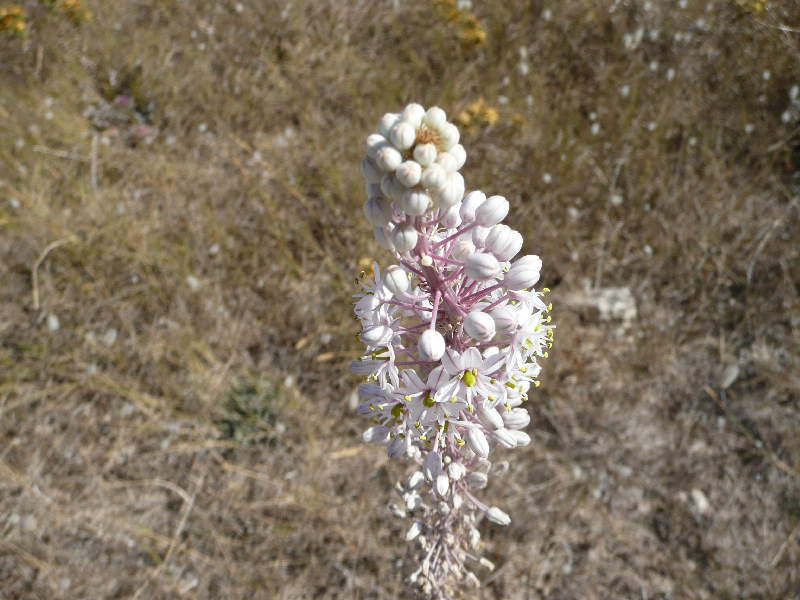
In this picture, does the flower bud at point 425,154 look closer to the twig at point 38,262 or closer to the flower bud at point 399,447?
the flower bud at point 399,447

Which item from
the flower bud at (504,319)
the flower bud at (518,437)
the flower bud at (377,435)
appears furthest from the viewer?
the flower bud at (377,435)

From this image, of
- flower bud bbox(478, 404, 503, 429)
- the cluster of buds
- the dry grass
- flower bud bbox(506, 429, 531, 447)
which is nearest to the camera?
the cluster of buds

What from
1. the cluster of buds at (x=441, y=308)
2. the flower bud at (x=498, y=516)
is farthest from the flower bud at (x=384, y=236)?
the flower bud at (x=498, y=516)

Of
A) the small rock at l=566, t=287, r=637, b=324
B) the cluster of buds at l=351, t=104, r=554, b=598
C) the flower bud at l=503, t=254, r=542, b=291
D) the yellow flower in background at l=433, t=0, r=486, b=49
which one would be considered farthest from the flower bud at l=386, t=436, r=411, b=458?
the yellow flower in background at l=433, t=0, r=486, b=49

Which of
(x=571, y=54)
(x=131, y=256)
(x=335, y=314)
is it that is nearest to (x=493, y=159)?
(x=571, y=54)

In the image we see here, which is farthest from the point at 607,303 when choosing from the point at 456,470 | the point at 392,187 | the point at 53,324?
the point at 53,324

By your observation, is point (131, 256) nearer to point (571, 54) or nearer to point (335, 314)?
point (335, 314)

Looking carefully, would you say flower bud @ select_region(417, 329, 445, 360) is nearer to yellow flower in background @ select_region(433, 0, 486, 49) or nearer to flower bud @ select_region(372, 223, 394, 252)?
flower bud @ select_region(372, 223, 394, 252)

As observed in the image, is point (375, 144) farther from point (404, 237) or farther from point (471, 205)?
point (471, 205)
